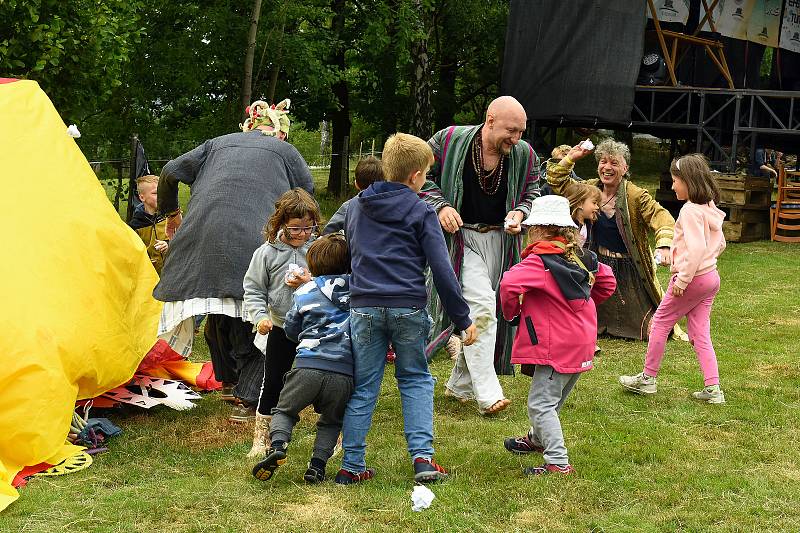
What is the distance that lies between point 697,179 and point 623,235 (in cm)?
222

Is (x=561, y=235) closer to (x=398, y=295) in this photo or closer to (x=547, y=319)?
(x=547, y=319)

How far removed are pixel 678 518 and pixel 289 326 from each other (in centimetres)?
199

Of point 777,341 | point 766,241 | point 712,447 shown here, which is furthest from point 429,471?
point 766,241

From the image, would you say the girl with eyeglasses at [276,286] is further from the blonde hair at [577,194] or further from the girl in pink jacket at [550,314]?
the blonde hair at [577,194]

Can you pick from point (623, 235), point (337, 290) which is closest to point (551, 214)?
point (337, 290)

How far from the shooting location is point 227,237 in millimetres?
6242

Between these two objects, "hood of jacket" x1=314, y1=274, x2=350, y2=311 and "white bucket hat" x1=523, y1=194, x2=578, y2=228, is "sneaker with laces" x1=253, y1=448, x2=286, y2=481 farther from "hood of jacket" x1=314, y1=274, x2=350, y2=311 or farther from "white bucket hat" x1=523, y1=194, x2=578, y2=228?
"white bucket hat" x1=523, y1=194, x2=578, y2=228

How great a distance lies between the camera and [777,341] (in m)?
9.27

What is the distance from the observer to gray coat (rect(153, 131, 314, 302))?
6219 mm

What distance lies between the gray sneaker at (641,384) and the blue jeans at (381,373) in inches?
103

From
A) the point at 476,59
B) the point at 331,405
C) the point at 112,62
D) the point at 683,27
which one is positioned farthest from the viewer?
the point at 476,59

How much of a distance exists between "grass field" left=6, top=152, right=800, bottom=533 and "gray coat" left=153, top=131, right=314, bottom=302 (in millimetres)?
869

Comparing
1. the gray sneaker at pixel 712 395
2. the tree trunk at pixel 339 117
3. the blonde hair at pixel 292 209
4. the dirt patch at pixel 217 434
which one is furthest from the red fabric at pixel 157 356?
the tree trunk at pixel 339 117

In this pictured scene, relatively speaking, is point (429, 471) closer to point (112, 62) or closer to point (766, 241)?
point (112, 62)
